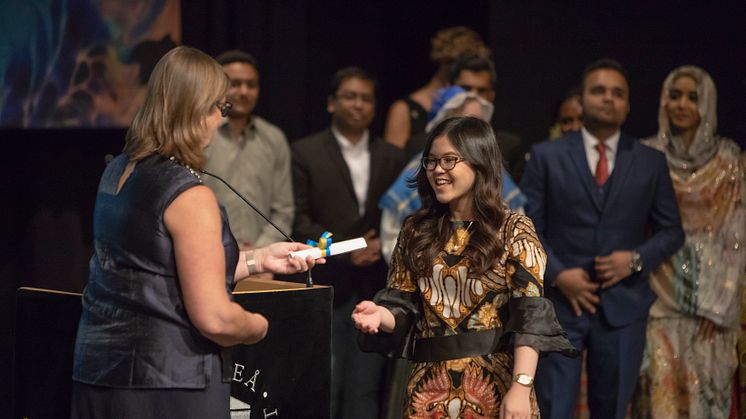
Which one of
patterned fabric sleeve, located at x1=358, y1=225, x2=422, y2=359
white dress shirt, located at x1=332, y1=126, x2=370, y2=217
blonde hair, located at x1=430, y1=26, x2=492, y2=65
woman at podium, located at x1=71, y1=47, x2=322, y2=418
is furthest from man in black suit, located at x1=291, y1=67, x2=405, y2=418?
woman at podium, located at x1=71, y1=47, x2=322, y2=418

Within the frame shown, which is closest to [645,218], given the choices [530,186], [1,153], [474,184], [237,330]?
[530,186]

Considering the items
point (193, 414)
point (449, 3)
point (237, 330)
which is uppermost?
point (449, 3)

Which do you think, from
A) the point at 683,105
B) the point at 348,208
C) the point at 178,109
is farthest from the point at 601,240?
the point at 178,109

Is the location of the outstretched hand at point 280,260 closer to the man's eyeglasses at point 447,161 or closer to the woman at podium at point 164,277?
the woman at podium at point 164,277

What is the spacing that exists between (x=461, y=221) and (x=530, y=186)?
1.48m

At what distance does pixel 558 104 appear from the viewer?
6125mm

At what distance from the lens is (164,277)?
8.36ft

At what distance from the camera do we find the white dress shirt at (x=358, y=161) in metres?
5.21

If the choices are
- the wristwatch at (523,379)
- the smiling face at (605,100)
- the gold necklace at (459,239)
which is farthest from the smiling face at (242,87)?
the wristwatch at (523,379)

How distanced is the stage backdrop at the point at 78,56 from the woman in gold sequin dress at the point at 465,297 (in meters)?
2.34

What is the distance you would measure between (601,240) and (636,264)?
18cm

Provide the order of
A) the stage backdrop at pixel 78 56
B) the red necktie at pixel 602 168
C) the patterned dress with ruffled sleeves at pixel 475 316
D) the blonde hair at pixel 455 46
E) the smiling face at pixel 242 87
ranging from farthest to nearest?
the blonde hair at pixel 455 46
the smiling face at pixel 242 87
the stage backdrop at pixel 78 56
the red necktie at pixel 602 168
the patterned dress with ruffled sleeves at pixel 475 316

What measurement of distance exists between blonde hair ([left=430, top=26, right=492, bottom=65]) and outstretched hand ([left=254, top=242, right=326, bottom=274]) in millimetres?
3108

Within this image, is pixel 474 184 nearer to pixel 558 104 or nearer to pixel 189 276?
pixel 189 276
